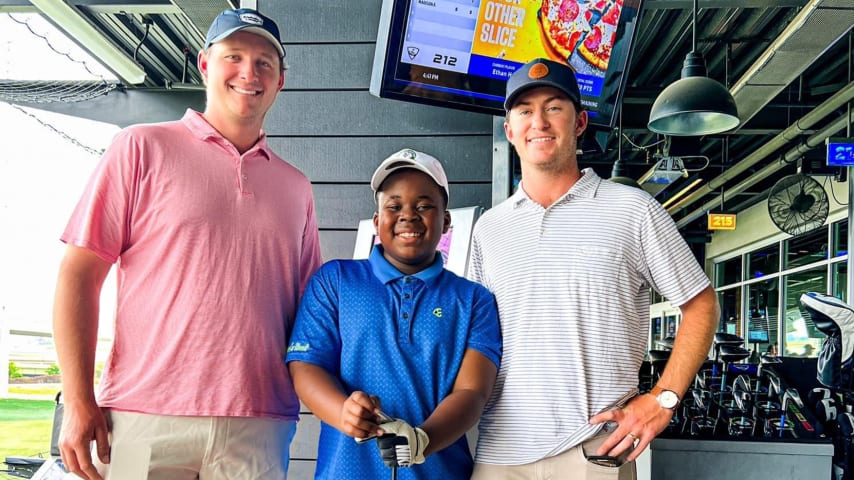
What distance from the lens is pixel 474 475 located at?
198 cm

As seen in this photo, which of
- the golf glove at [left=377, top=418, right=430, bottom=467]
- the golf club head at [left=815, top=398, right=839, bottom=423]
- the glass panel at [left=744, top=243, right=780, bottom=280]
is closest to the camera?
the golf glove at [left=377, top=418, right=430, bottom=467]

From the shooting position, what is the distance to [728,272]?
19109 mm

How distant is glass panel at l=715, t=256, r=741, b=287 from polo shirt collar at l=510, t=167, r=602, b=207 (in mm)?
16937

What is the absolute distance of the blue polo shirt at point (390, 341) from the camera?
1.84 meters

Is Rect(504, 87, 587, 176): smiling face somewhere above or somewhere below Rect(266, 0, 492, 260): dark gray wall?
below

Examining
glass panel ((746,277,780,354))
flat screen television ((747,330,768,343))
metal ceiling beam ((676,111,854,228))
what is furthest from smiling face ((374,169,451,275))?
flat screen television ((747,330,768,343))

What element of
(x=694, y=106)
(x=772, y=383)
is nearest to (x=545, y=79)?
(x=694, y=106)

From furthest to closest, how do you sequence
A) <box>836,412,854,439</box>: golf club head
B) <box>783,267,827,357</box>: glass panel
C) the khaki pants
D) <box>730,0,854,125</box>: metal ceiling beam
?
1. <box>783,267,827,357</box>: glass panel
2. <box>730,0,854,125</box>: metal ceiling beam
3. <box>836,412,854,439</box>: golf club head
4. the khaki pants

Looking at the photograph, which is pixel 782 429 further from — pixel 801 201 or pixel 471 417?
pixel 801 201

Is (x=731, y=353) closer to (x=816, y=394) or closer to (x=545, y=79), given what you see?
(x=816, y=394)

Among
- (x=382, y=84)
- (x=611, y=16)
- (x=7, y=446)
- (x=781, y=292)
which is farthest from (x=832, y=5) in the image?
(x=7, y=446)

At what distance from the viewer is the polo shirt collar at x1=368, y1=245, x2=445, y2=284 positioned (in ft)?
6.40

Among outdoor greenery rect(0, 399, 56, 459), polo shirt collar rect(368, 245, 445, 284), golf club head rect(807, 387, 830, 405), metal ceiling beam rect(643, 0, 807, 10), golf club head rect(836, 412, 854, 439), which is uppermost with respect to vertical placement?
metal ceiling beam rect(643, 0, 807, 10)

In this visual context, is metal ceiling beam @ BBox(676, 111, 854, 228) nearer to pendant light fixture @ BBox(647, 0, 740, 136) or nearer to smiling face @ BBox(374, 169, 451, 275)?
pendant light fixture @ BBox(647, 0, 740, 136)
